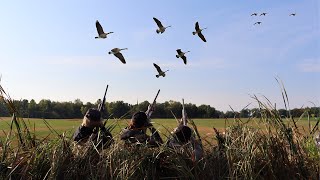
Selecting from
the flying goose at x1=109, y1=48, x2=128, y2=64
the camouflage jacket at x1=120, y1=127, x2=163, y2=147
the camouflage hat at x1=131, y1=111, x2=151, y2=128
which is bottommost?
the camouflage jacket at x1=120, y1=127, x2=163, y2=147

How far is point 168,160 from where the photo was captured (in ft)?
14.7

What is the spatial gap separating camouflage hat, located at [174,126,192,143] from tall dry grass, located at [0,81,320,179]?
10.4 inches

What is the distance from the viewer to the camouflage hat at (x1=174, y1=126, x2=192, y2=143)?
193 inches

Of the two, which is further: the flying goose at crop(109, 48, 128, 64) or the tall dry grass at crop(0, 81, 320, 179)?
the flying goose at crop(109, 48, 128, 64)

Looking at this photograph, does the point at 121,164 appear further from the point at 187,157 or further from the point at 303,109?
the point at 303,109

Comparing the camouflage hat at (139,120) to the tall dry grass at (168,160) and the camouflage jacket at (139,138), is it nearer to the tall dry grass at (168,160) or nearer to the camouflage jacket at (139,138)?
the camouflage jacket at (139,138)

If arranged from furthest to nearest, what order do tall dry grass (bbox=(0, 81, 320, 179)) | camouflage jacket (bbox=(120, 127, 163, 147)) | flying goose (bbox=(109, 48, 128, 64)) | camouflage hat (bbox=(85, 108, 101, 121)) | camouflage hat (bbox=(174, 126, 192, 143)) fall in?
flying goose (bbox=(109, 48, 128, 64)) < camouflage hat (bbox=(85, 108, 101, 121)) < camouflage hat (bbox=(174, 126, 192, 143)) < camouflage jacket (bbox=(120, 127, 163, 147)) < tall dry grass (bbox=(0, 81, 320, 179))

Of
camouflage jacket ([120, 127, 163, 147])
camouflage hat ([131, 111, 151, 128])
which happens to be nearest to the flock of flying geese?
camouflage hat ([131, 111, 151, 128])

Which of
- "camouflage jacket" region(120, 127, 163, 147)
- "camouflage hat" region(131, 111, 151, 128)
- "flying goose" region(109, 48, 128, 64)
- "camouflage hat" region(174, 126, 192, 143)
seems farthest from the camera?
"flying goose" region(109, 48, 128, 64)

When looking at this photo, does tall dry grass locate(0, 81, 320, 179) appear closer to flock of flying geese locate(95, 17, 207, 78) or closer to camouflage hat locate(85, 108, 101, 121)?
camouflage hat locate(85, 108, 101, 121)

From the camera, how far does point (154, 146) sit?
4.70 metres

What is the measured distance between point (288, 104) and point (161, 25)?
3.09 m

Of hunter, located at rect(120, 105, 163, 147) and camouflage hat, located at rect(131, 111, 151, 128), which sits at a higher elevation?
camouflage hat, located at rect(131, 111, 151, 128)

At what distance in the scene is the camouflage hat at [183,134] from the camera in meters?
4.91
